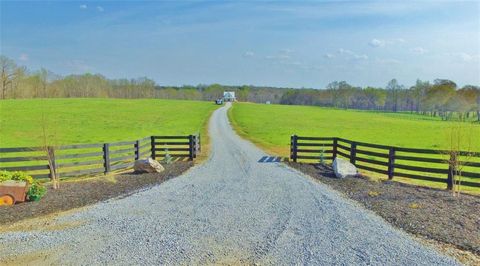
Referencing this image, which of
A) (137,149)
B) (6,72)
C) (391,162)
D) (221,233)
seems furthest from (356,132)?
(6,72)

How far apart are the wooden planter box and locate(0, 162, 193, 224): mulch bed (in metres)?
0.25

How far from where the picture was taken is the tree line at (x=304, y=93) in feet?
263

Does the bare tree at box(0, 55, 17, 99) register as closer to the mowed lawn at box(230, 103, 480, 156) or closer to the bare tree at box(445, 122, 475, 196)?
the mowed lawn at box(230, 103, 480, 156)

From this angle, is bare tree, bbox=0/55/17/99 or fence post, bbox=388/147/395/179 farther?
bare tree, bbox=0/55/17/99

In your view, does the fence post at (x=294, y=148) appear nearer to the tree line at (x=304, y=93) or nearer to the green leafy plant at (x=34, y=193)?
the green leafy plant at (x=34, y=193)

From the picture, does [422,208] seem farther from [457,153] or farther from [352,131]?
[352,131]

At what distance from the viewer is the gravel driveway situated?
5375 mm

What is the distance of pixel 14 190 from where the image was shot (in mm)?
8492

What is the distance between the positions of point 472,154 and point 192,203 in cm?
830

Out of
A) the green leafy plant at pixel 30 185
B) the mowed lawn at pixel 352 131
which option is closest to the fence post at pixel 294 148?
the mowed lawn at pixel 352 131

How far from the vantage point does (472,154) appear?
9.52 m

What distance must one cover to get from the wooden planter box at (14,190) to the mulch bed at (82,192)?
249mm

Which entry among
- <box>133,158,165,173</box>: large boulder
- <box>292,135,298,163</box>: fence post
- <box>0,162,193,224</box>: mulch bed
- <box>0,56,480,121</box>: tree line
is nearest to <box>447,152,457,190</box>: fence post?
<box>292,135,298,163</box>: fence post

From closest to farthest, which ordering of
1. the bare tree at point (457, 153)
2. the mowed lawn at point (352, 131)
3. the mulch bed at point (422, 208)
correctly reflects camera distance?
the mulch bed at point (422, 208)
the bare tree at point (457, 153)
the mowed lawn at point (352, 131)
